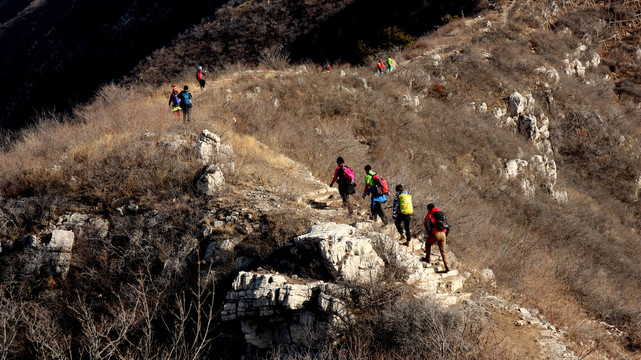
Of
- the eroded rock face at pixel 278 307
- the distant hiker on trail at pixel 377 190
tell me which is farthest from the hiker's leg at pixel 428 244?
the eroded rock face at pixel 278 307

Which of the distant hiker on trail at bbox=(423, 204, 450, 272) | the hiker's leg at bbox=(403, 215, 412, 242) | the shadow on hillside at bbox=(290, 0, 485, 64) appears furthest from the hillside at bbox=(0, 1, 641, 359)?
the shadow on hillside at bbox=(290, 0, 485, 64)

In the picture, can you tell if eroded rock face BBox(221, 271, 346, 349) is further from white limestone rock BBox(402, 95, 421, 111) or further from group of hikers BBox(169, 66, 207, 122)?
white limestone rock BBox(402, 95, 421, 111)

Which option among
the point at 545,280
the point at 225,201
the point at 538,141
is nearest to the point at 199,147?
the point at 225,201

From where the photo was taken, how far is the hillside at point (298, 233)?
621 cm

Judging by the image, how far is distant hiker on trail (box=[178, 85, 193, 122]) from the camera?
1192 centimetres

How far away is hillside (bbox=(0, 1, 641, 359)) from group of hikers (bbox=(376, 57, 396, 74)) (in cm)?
187

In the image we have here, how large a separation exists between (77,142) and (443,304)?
35.5 ft

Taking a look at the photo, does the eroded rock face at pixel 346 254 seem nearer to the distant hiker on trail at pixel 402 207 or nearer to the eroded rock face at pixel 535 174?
the distant hiker on trail at pixel 402 207

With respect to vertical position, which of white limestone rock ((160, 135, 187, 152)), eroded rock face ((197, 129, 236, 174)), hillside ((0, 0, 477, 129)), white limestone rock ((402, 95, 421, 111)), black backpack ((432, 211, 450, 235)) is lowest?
white limestone rock ((402, 95, 421, 111))

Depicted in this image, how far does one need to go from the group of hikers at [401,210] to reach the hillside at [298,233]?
1.13 feet

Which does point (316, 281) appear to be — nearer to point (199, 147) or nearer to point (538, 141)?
point (199, 147)

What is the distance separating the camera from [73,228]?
334 inches

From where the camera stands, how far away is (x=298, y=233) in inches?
304

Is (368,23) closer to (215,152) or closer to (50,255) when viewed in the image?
(215,152)
